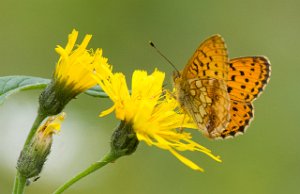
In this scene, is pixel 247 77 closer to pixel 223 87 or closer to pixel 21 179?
pixel 223 87

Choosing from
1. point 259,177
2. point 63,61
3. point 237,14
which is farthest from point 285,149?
point 63,61

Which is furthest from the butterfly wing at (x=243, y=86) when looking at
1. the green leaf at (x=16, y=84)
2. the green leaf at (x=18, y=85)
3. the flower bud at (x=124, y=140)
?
the green leaf at (x=16, y=84)

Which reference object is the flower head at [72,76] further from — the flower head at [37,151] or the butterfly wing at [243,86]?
the butterfly wing at [243,86]

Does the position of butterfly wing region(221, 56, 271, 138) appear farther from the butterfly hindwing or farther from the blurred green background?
the blurred green background

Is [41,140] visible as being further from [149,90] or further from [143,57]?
[143,57]

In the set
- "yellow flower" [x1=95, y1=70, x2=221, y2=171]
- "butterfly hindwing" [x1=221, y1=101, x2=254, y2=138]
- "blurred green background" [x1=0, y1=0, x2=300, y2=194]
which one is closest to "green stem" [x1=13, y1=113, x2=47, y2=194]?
"yellow flower" [x1=95, y1=70, x2=221, y2=171]

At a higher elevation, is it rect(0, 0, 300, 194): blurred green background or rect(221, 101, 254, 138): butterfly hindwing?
rect(221, 101, 254, 138): butterfly hindwing

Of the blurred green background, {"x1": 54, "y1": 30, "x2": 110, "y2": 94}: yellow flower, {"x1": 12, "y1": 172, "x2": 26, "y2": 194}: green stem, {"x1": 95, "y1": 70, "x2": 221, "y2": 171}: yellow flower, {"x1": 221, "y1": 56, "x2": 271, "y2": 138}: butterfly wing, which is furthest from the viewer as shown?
the blurred green background
